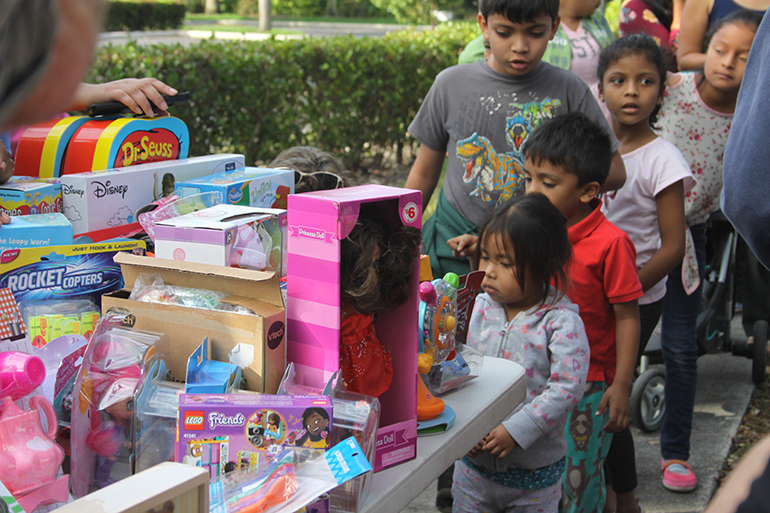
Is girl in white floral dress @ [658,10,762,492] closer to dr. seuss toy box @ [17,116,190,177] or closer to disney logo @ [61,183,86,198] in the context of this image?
dr. seuss toy box @ [17,116,190,177]

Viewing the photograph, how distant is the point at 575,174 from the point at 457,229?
49cm

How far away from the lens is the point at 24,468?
94cm

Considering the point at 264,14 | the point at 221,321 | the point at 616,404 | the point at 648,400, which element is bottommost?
the point at 648,400

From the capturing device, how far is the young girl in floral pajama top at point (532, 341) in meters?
1.86

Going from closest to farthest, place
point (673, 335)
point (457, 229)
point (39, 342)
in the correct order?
point (39, 342) → point (457, 229) → point (673, 335)

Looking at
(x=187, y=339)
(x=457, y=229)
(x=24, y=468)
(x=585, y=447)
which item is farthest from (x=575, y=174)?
(x=24, y=468)

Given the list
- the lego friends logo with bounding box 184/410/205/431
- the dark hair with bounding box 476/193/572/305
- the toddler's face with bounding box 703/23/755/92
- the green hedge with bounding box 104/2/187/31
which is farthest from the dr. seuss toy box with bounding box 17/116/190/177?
the green hedge with bounding box 104/2/187/31

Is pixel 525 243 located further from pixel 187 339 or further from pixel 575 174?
pixel 187 339

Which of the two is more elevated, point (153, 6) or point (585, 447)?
point (153, 6)

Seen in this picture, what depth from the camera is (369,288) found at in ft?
3.96

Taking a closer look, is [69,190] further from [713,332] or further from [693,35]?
[713,332]

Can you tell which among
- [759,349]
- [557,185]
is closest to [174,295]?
[557,185]

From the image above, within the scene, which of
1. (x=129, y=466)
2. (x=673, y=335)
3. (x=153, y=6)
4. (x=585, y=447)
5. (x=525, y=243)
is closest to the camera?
(x=129, y=466)

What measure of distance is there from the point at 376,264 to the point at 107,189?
0.73 metres
